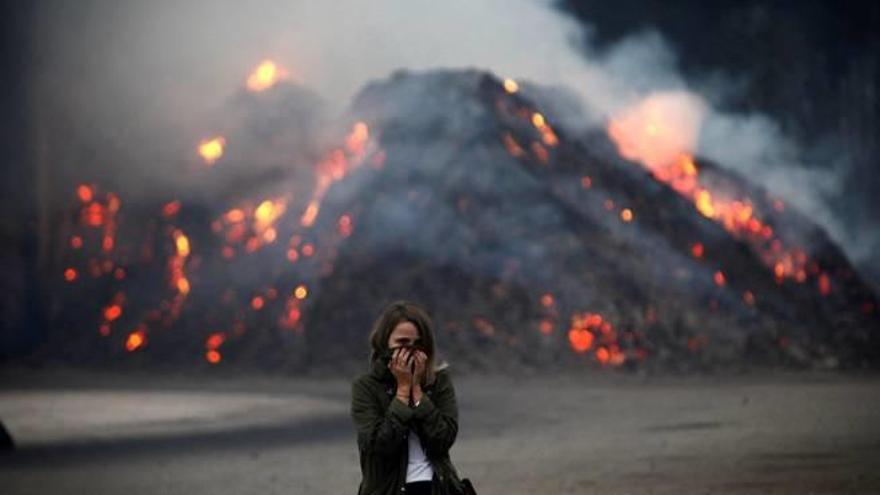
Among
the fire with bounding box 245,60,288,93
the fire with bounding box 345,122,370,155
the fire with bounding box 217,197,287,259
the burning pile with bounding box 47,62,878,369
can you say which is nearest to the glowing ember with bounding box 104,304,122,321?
the burning pile with bounding box 47,62,878,369

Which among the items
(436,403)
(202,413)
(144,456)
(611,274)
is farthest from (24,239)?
(436,403)

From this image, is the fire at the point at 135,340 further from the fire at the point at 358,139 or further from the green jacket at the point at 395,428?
the green jacket at the point at 395,428

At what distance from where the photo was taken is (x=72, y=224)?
2480 inches

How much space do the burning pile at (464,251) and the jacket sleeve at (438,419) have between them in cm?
4184

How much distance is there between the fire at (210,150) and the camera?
206ft

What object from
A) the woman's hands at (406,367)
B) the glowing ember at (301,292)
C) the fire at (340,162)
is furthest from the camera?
the fire at (340,162)

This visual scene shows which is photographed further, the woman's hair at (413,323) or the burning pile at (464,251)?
Answer: the burning pile at (464,251)

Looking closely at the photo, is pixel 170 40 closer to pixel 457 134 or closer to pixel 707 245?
pixel 457 134

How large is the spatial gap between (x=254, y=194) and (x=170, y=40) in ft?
29.1

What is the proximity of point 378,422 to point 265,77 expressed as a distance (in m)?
60.0

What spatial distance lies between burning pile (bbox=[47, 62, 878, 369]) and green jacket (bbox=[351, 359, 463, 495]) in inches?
1646

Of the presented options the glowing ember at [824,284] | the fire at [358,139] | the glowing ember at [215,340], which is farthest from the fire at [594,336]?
the fire at [358,139]

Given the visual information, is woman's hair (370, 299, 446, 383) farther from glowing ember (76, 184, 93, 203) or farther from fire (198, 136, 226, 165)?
glowing ember (76, 184, 93, 203)

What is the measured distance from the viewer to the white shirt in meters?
6.44
